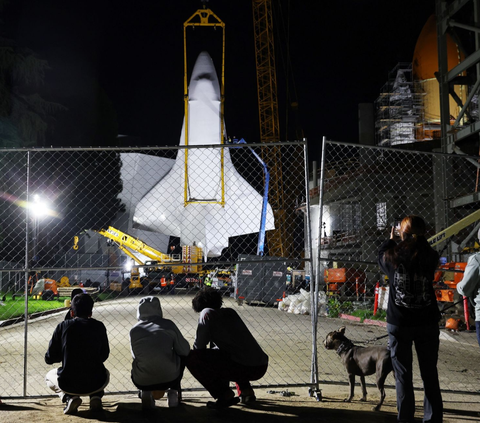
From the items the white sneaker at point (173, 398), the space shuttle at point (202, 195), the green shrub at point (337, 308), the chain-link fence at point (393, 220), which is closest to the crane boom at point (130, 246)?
the space shuttle at point (202, 195)

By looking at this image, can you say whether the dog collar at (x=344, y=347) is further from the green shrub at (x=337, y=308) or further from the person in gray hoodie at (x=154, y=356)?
the green shrub at (x=337, y=308)

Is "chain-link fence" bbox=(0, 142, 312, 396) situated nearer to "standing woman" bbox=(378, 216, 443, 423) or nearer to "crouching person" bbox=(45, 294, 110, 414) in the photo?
"crouching person" bbox=(45, 294, 110, 414)

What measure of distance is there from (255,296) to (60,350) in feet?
49.7

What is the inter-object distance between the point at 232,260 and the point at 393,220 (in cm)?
1710

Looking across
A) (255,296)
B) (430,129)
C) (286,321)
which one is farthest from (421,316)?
(430,129)

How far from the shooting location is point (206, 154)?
2022 cm

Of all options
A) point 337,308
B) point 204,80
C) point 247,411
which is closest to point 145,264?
point 337,308

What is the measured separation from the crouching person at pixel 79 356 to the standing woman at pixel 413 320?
2.45 meters

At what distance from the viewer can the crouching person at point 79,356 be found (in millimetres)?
4320

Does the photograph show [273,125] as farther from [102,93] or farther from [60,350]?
[60,350]

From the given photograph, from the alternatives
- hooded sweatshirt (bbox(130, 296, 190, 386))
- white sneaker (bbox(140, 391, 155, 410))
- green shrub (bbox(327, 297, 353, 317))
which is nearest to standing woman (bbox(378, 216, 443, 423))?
hooded sweatshirt (bbox(130, 296, 190, 386))

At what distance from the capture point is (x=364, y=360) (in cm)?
471

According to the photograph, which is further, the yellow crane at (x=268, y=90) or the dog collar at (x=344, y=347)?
the yellow crane at (x=268, y=90)

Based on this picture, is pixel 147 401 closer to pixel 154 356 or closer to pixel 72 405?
pixel 154 356
